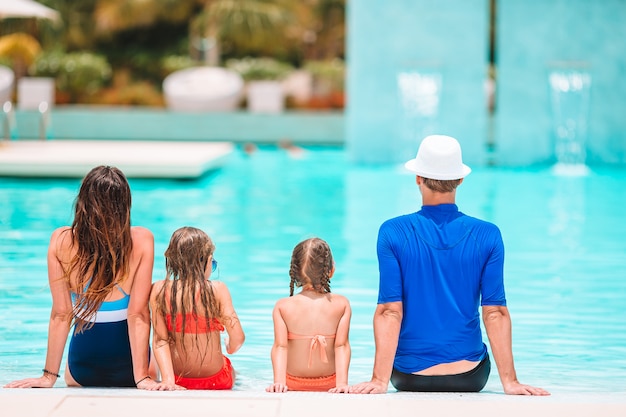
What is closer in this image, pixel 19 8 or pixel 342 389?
pixel 342 389

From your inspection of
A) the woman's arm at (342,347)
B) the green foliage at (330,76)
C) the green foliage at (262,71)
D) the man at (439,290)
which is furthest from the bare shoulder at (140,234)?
the green foliage at (262,71)

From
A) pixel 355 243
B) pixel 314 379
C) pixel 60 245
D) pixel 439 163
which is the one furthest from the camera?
pixel 355 243

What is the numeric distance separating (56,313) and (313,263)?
1.05 metres

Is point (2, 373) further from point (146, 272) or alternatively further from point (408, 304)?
point (408, 304)

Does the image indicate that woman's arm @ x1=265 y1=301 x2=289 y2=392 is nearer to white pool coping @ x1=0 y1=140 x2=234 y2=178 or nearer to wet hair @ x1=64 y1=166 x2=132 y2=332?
wet hair @ x1=64 y1=166 x2=132 y2=332

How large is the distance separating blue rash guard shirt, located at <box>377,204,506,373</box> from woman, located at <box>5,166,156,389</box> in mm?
987

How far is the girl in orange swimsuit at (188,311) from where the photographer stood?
3.96 metres

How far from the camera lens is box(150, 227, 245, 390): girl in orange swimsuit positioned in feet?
13.0

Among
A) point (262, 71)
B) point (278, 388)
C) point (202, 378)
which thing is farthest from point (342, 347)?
point (262, 71)

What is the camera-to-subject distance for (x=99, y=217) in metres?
3.88

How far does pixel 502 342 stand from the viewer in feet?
12.3

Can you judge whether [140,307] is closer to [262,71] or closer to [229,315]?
[229,315]

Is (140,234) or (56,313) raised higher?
(140,234)

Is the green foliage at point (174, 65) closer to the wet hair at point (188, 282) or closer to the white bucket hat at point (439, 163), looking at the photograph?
the wet hair at point (188, 282)
